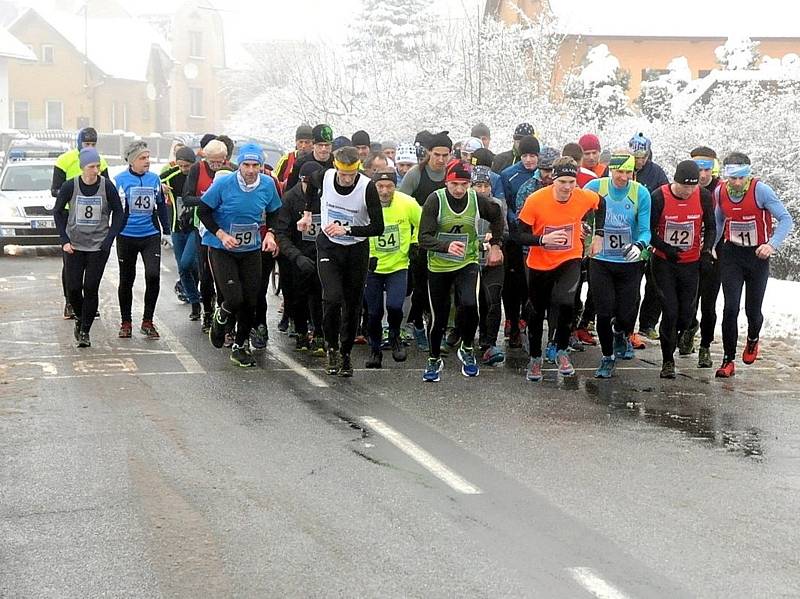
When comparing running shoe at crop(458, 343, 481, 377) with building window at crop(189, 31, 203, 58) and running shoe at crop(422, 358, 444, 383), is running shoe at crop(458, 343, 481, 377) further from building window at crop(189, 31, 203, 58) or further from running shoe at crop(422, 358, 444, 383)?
building window at crop(189, 31, 203, 58)

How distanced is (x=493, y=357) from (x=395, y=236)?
4.80 ft

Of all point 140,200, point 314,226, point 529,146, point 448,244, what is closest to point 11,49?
Result: point 140,200

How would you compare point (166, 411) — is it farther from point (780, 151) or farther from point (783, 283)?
point (780, 151)

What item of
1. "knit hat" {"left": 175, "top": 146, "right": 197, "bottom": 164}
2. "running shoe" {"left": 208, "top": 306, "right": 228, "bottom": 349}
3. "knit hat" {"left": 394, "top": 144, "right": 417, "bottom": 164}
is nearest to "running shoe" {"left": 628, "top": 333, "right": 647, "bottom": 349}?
"knit hat" {"left": 394, "top": 144, "right": 417, "bottom": 164}

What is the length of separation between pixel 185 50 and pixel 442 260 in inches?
3736

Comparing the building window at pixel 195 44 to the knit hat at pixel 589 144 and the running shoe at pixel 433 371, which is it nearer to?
the knit hat at pixel 589 144

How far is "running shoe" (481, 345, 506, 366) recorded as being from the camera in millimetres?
12305

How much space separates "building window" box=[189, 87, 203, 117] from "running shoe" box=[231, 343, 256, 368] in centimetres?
9334

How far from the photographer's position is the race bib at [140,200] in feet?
A: 44.3

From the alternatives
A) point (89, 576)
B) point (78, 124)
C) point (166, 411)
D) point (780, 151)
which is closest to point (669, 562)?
point (89, 576)

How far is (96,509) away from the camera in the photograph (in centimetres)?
696

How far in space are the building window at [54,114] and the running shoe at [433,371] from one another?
7809 centimetres

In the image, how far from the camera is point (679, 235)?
38.0 feet

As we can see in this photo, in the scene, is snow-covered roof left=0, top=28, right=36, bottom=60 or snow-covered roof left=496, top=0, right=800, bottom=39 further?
snow-covered roof left=0, top=28, right=36, bottom=60
